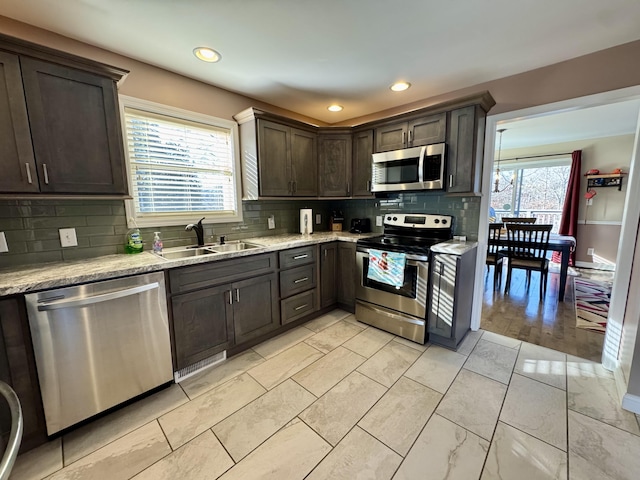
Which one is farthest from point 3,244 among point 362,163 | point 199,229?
point 362,163

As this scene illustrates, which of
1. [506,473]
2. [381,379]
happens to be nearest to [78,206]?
[381,379]

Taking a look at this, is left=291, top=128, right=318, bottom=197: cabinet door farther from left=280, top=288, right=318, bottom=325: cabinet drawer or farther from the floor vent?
the floor vent

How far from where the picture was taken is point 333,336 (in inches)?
106

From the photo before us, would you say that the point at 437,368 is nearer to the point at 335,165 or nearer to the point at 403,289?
the point at 403,289

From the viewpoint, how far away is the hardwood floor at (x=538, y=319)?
2.50 metres

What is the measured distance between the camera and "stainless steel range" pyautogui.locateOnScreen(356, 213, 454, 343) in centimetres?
246

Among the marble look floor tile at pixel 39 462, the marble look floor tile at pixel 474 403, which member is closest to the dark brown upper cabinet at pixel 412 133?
the marble look floor tile at pixel 474 403

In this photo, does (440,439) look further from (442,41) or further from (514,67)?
(514,67)

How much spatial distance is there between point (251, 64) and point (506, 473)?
316 centimetres

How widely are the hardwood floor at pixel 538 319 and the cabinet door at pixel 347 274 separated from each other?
1.43 metres

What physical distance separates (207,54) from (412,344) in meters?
3.02

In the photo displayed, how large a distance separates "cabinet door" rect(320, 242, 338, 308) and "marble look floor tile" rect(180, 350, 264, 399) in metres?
1.01

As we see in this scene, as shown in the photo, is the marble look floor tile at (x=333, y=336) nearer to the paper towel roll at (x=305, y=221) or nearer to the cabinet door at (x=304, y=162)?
the paper towel roll at (x=305, y=221)

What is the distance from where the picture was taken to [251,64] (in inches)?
88.0
